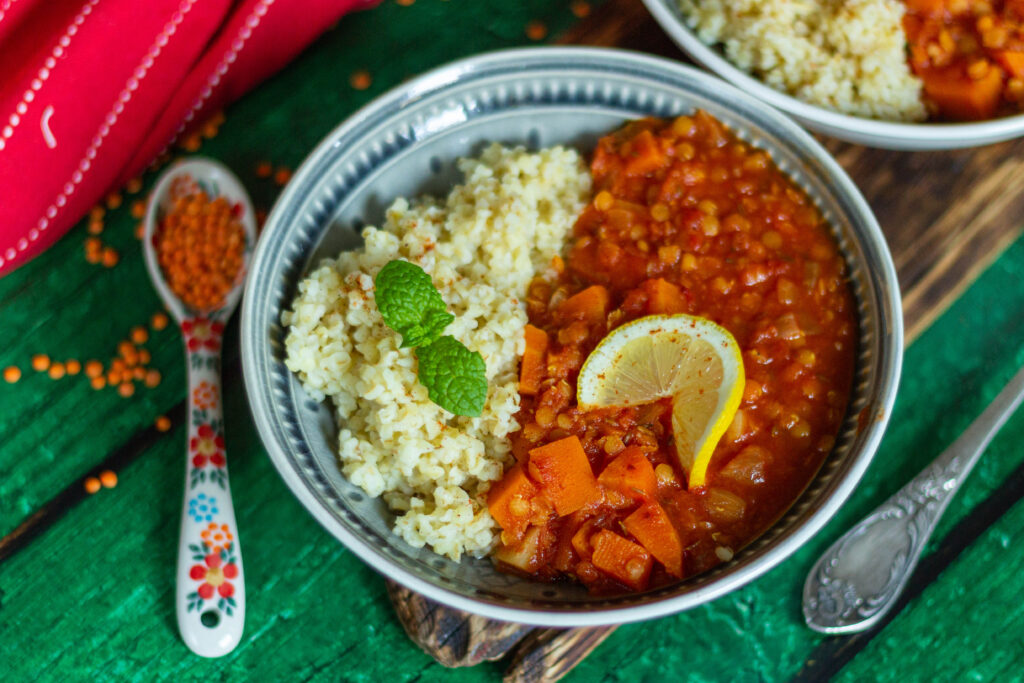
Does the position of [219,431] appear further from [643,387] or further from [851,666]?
[851,666]

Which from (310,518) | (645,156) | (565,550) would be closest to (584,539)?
(565,550)

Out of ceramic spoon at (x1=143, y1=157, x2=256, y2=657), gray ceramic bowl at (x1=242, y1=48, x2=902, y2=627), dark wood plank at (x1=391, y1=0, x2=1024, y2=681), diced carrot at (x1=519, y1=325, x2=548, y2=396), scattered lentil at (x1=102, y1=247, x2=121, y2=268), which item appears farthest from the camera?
scattered lentil at (x1=102, y1=247, x2=121, y2=268)

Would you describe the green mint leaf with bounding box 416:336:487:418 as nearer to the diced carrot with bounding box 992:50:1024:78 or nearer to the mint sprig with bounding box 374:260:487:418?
the mint sprig with bounding box 374:260:487:418

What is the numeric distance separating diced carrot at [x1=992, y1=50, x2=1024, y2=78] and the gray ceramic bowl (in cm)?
91

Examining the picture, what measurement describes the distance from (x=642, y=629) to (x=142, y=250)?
2500 mm

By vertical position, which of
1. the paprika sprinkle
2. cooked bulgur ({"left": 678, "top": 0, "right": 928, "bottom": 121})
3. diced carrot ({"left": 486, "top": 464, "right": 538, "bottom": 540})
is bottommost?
the paprika sprinkle

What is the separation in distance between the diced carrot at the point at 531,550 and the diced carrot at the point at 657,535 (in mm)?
275

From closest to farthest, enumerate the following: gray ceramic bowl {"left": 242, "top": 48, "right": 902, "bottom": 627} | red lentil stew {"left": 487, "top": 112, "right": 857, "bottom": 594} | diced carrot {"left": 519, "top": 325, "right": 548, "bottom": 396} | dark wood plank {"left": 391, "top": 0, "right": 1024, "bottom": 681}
Result: gray ceramic bowl {"left": 242, "top": 48, "right": 902, "bottom": 627}, red lentil stew {"left": 487, "top": 112, "right": 857, "bottom": 594}, diced carrot {"left": 519, "top": 325, "right": 548, "bottom": 396}, dark wood plank {"left": 391, "top": 0, "right": 1024, "bottom": 681}

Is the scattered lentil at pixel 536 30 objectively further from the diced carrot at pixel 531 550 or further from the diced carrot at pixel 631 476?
the diced carrot at pixel 531 550

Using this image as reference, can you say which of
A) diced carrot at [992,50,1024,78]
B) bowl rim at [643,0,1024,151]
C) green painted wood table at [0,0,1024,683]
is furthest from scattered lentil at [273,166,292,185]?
diced carrot at [992,50,1024,78]

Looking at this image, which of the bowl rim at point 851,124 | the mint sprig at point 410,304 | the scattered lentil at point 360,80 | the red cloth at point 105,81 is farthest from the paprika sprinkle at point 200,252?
the bowl rim at point 851,124

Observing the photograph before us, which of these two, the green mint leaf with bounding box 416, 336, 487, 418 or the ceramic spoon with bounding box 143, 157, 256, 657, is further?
the ceramic spoon with bounding box 143, 157, 256, 657

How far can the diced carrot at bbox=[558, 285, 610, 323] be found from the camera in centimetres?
269

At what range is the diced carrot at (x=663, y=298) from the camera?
264 cm
